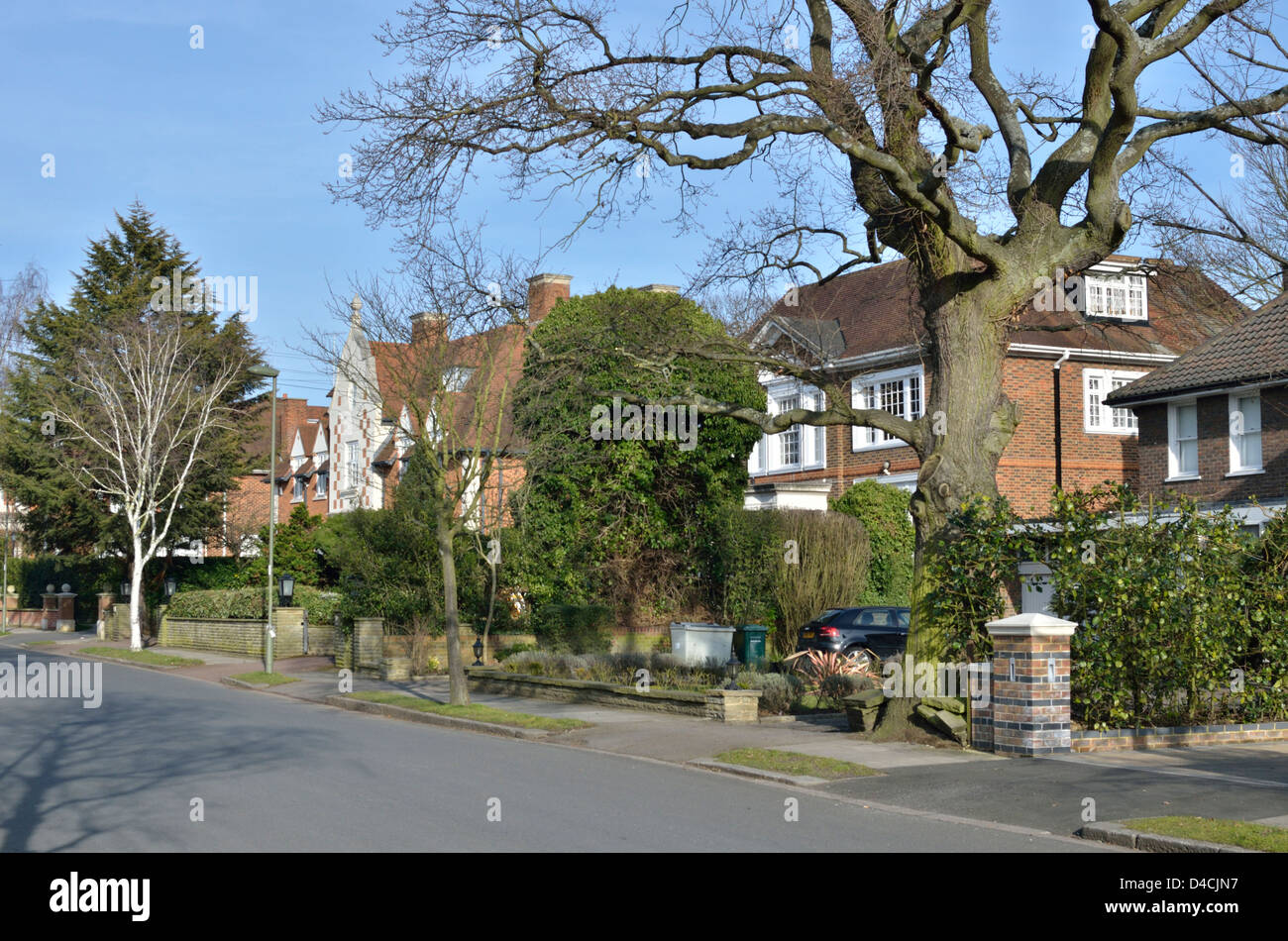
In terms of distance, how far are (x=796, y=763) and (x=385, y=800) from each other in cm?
462

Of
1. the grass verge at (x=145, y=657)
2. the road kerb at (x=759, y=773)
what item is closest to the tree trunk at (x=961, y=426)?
the road kerb at (x=759, y=773)

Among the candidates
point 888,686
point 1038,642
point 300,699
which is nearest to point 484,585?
point 300,699

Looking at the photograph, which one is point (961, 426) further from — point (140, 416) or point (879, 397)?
point (140, 416)

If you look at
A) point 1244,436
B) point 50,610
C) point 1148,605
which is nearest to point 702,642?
point 1148,605

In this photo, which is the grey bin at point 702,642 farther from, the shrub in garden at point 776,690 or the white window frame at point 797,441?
the white window frame at point 797,441

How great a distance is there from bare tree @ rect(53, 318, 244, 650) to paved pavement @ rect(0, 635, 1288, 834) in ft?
75.6

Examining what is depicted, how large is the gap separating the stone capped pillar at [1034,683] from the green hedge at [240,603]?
2283 cm

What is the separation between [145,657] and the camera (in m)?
33.4

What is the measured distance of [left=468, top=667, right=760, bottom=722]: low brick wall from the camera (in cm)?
1705

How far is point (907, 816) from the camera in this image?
10.3m

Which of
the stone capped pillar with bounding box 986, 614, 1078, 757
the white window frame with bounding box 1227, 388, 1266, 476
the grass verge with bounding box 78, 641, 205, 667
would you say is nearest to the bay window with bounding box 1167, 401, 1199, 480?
the white window frame with bounding box 1227, 388, 1266, 476

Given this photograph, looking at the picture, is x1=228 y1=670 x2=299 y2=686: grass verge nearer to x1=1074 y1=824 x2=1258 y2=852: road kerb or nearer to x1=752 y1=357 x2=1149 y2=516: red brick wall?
x1=752 y1=357 x2=1149 y2=516: red brick wall

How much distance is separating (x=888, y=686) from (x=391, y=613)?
13.6 m
